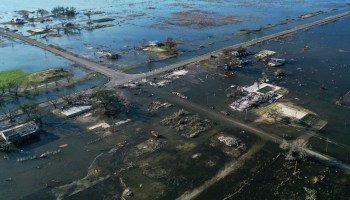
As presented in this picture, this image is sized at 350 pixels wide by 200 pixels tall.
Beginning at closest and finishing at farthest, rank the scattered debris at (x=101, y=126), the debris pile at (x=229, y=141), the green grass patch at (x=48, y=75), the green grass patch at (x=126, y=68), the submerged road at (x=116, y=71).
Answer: the debris pile at (x=229, y=141)
the scattered debris at (x=101, y=126)
the submerged road at (x=116, y=71)
the green grass patch at (x=48, y=75)
the green grass patch at (x=126, y=68)

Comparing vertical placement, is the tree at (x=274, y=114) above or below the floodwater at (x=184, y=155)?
above

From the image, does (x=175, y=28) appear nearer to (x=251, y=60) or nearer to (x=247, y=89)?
(x=251, y=60)

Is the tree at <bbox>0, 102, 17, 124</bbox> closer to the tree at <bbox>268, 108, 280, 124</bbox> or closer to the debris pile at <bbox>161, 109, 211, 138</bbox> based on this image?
the debris pile at <bbox>161, 109, 211, 138</bbox>

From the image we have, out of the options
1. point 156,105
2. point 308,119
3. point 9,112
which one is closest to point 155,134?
point 156,105

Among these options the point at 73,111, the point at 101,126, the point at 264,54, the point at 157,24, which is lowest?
the point at 101,126

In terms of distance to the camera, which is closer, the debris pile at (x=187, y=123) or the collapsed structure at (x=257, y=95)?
the debris pile at (x=187, y=123)

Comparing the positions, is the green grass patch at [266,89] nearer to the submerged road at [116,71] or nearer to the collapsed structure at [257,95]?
the collapsed structure at [257,95]

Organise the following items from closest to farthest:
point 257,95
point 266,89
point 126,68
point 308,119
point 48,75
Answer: point 308,119 < point 257,95 < point 266,89 < point 48,75 < point 126,68

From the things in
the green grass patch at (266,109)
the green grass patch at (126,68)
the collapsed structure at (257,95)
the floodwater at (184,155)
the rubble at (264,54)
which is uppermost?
the rubble at (264,54)

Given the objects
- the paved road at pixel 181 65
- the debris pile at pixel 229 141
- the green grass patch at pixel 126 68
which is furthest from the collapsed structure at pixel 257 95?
the green grass patch at pixel 126 68

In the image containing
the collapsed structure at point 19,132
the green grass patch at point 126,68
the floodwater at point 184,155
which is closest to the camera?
the floodwater at point 184,155

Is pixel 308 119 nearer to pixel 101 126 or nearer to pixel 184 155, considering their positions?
pixel 184 155

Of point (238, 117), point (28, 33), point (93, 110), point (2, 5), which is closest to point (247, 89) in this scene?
point (238, 117)
